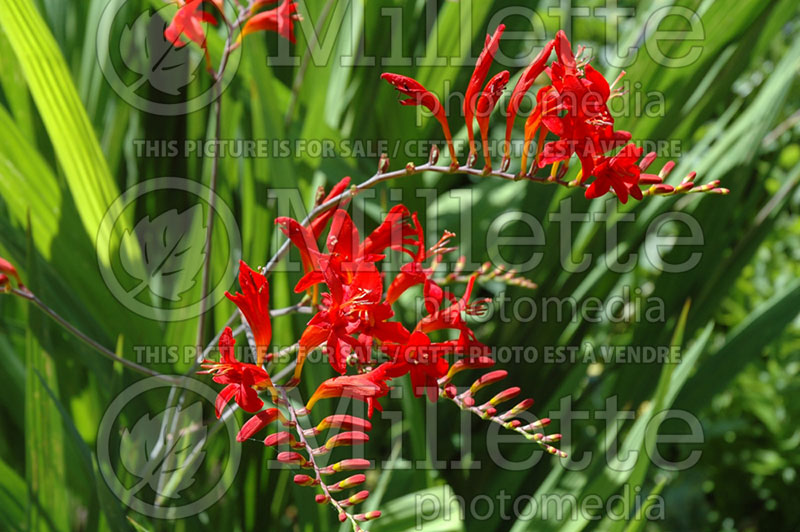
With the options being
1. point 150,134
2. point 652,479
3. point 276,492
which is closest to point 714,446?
point 652,479

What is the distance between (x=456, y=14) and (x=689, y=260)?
579mm

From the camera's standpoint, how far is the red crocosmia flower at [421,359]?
67cm

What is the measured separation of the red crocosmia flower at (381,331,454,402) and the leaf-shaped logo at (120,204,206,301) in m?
0.42

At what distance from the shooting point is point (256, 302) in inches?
24.8

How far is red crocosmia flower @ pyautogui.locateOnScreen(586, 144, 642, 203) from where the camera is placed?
64 cm

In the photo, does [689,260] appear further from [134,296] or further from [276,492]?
[134,296]

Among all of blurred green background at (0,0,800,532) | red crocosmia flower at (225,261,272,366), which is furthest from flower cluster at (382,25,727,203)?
blurred green background at (0,0,800,532)

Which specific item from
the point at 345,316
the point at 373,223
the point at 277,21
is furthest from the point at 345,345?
the point at 373,223

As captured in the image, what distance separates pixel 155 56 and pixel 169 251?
410 millimetres

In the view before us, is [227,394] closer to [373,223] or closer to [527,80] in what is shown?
[527,80]

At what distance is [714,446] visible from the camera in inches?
62.3

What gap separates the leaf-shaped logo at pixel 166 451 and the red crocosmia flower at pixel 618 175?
0.49 metres

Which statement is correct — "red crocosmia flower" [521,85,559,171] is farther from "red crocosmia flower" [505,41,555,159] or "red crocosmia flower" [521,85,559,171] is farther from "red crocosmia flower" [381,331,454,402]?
"red crocosmia flower" [381,331,454,402]

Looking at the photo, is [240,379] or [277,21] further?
[277,21]
